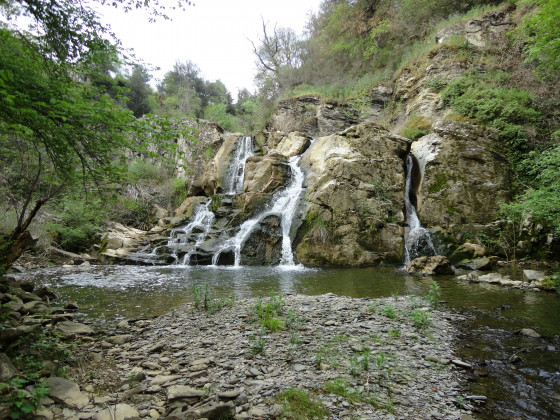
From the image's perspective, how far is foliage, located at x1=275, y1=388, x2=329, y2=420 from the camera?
2.40m

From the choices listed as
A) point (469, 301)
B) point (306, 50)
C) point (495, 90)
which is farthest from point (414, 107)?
point (306, 50)

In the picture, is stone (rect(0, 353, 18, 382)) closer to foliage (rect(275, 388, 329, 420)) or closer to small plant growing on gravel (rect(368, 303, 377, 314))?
foliage (rect(275, 388, 329, 420))

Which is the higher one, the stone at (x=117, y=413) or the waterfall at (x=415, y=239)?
the waterfall at (x=415, y=239)

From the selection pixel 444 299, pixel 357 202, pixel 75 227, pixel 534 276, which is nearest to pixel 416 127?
pixel 357 202

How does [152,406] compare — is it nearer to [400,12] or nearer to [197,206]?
[197,206]

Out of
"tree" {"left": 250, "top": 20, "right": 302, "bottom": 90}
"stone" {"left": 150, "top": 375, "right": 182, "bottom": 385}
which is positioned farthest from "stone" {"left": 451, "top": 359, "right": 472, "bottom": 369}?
"tree" {"left": 250, "top": 20, "right": 302, "bottom": 90}

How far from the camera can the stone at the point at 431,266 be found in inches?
401

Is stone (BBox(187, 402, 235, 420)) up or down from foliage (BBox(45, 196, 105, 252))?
down

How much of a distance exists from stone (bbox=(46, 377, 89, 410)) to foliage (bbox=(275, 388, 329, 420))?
179 cm

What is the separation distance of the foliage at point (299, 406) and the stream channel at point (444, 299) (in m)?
1.63

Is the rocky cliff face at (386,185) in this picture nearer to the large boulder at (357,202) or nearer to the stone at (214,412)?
the large boulder at (357,202)

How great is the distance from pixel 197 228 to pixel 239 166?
680cm

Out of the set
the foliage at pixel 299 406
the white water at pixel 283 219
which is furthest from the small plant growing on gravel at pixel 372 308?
the white water at pixel 283 219

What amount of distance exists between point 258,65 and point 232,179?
1819cm
